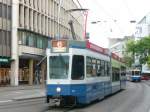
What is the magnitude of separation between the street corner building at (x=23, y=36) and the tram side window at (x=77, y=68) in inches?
1427

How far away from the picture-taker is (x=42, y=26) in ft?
230

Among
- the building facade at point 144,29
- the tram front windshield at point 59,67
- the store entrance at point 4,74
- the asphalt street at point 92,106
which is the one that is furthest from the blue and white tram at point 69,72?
the building facade at point 144,29

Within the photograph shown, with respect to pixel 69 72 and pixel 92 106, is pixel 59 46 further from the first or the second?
pixel 92 106

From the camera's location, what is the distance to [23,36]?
6247cm

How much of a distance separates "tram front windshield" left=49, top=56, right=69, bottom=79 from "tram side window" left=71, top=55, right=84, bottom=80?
1.10ft

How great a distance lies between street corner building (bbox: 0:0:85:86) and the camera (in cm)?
5944

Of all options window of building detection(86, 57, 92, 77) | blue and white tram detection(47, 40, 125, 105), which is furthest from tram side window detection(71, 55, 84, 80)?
window of building detection(86, 57, 92, 77)

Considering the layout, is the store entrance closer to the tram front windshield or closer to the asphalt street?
the asphalt street

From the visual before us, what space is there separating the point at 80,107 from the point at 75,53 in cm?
272

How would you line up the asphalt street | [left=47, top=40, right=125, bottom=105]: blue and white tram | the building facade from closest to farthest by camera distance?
1. the asphalt street
2. [left=47, top=40, right=125, bottom=105]: blue and white tram
3. the building facade

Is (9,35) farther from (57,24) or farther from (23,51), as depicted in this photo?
(57,24)

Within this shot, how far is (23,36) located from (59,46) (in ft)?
135

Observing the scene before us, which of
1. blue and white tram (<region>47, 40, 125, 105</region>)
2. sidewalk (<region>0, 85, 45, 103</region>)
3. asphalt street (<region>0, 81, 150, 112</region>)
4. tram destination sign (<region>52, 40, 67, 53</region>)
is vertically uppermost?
tram destination sign (<region>52, 40, 67, 53</region>)

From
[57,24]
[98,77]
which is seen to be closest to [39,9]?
[57,24]
